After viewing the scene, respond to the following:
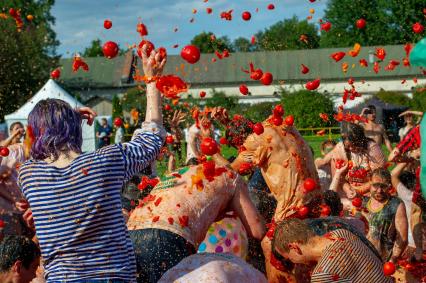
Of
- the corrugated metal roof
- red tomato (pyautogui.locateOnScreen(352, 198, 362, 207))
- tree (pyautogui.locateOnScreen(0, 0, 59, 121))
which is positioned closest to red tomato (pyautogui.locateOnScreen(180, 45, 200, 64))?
red tomato (pyautogui.locateOnScreen(352, 198, 362, 207))

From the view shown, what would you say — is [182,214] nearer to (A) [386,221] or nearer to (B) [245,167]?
(B) [245,167]

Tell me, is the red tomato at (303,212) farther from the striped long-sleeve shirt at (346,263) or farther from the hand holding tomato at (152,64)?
the hand holding tomato at (152,64)

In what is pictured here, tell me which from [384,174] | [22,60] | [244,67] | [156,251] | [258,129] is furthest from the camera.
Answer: [244,67]

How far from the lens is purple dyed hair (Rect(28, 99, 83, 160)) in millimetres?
3562

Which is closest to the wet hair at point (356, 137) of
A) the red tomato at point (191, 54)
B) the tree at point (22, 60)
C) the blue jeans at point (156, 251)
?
the red tomato at point (191, 54)

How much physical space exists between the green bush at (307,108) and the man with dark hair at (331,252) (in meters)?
27.7

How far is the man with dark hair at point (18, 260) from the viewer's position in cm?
431

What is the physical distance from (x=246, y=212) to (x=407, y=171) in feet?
14.2

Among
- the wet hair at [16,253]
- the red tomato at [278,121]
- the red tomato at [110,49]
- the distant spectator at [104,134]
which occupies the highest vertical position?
the red tomato at [110,49]

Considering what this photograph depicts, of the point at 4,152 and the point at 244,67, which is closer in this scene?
the point at 4,152

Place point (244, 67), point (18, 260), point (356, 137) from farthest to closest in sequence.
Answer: point (244, 67)
point (356, 137)
point (18, 260)

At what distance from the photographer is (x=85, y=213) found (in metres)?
3.52

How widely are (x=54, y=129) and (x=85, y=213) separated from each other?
1.38 feet

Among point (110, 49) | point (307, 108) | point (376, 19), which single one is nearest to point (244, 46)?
point (110, 49)
